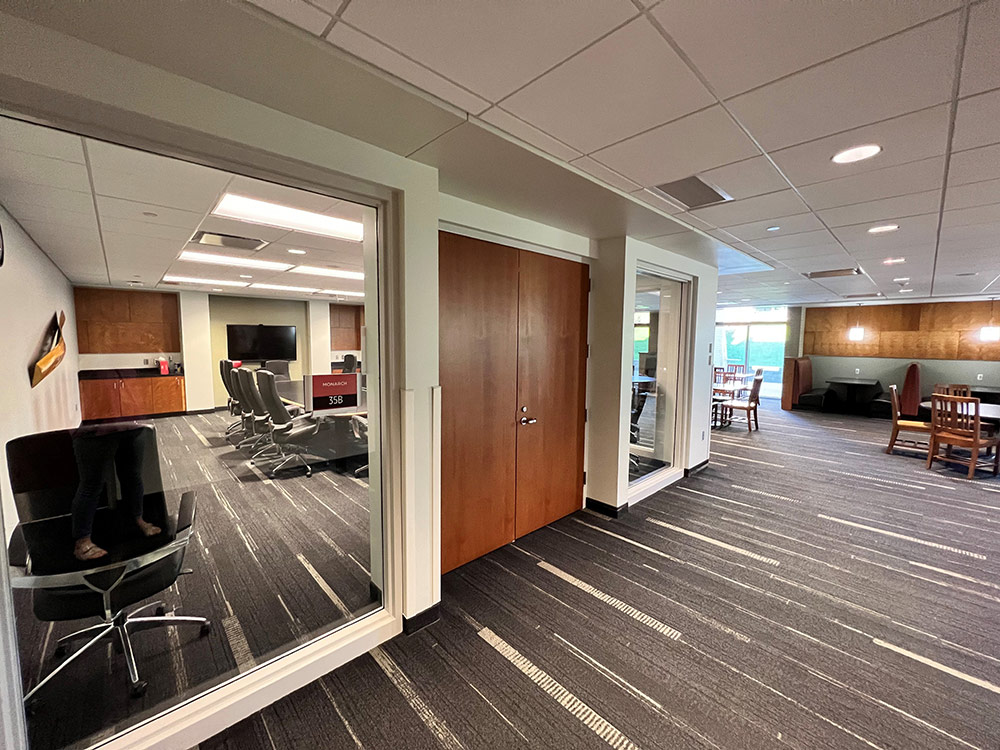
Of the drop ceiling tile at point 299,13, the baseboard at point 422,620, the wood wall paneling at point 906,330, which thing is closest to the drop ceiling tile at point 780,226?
the drop ceiling tile at point 299,13

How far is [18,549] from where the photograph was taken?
1.56 metres

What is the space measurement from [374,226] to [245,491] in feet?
10.8

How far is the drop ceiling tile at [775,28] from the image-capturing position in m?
1.11

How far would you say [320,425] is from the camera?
5.02 m

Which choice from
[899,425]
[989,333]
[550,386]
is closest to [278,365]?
[550,386]

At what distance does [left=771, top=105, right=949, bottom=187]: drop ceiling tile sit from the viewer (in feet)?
5.48

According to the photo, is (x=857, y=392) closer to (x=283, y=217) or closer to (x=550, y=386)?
(x=550, y=386)

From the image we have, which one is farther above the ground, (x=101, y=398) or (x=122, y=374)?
(x=122, y=374)

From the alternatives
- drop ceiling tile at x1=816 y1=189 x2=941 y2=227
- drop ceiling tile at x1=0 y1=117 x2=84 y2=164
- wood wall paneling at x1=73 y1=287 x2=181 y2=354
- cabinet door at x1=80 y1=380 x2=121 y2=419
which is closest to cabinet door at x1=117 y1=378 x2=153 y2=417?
cabinet door at x1=80 y1=380 x2=121 y2=419

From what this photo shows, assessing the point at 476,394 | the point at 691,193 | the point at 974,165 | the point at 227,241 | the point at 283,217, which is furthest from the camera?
the point at 227,241

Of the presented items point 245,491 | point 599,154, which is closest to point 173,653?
point 245,491

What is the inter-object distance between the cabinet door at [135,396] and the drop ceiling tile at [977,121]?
9.67m

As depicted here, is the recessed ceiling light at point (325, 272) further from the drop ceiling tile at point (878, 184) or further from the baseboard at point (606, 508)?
the drop ceiling tile at point (878, 184)

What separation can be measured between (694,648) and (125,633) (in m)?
2.85
